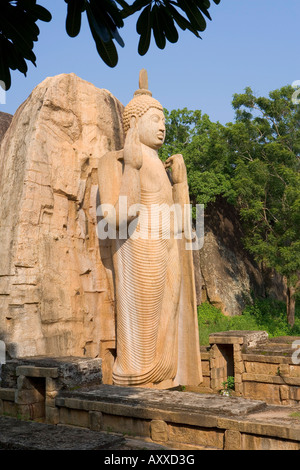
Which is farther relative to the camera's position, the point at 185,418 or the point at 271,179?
the point at 271,179

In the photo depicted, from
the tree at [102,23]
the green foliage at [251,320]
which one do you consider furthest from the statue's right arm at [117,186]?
the green foliage at [251,320]

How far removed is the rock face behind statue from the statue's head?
82cm

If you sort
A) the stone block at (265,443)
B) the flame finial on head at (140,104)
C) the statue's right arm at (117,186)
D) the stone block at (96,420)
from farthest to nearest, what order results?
the flame finial on head at (140,104) → the statue's right arm at (117,186) → the stone block at (96,420) → the stone block at (265,443)

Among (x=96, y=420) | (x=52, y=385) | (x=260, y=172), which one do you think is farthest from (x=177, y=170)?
(x=260, y=172)

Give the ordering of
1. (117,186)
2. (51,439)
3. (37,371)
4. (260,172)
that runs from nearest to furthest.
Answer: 1. (51,439)
2. (37,371)
3. (117,186)
4. (260,172)

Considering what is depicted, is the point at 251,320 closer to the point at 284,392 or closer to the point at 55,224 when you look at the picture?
the point at 284,392

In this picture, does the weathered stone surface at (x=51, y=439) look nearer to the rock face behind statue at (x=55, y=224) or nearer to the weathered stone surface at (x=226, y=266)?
the rock face behind statue at (x=55, y=224)

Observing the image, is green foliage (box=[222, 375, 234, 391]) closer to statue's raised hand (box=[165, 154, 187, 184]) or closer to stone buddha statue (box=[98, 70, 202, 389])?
stone buddha statue (box=[98, 70, 202, 389])

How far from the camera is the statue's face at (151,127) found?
7.86 metres

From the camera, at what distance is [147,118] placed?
786 centimetres

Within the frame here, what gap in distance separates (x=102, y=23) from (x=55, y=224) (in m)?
5.40

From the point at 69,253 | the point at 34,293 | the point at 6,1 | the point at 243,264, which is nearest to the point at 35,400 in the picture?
the point at 34,293

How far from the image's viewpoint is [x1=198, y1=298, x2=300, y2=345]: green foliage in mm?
15883

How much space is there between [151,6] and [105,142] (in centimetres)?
597
